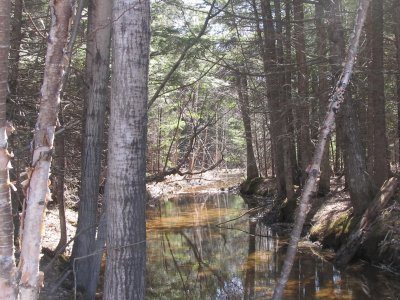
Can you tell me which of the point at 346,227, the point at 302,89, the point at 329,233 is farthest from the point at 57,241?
the point at 302,89

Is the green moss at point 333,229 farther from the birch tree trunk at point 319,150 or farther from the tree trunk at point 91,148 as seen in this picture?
the birch tree trunk at point 319,150

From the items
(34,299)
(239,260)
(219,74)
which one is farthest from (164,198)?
(34,299)

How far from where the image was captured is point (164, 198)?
2655 cm

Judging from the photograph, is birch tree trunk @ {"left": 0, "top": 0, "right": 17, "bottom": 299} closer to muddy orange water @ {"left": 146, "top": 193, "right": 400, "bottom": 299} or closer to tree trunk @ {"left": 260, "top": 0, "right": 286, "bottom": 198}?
muddy orange water @ {"left": 146, "top": 193, "right": 400, "bottom": 299}

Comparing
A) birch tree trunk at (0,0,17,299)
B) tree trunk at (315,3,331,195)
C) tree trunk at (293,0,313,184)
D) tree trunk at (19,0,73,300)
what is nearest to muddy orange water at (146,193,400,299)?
tree trunk at (315,3,331,195)

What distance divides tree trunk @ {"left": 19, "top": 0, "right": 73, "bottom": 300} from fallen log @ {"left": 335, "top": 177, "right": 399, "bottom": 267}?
29.8ft

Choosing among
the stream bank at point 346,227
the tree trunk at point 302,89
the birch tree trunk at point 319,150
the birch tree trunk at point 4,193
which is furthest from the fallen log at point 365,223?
the birch tree trunk at point 4,193

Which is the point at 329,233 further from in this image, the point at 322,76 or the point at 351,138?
the point at 322,76

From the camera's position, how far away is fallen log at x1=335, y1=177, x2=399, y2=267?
10.6m

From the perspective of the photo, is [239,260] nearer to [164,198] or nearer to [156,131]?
[164,198]

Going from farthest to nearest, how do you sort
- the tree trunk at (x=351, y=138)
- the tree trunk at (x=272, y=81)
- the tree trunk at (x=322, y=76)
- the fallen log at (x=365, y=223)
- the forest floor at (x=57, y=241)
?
the tree trunk at (x=272, y=81), the tree trunk at (x=322, y=76), the tree trunk at (x=351, y=138), the fallen log at (x=365, y=223), the forest floor at (x=57, y=241)

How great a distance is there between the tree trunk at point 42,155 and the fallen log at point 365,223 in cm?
908

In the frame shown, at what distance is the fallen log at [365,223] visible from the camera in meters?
10.6

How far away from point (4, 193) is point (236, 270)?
8793 millimetres
